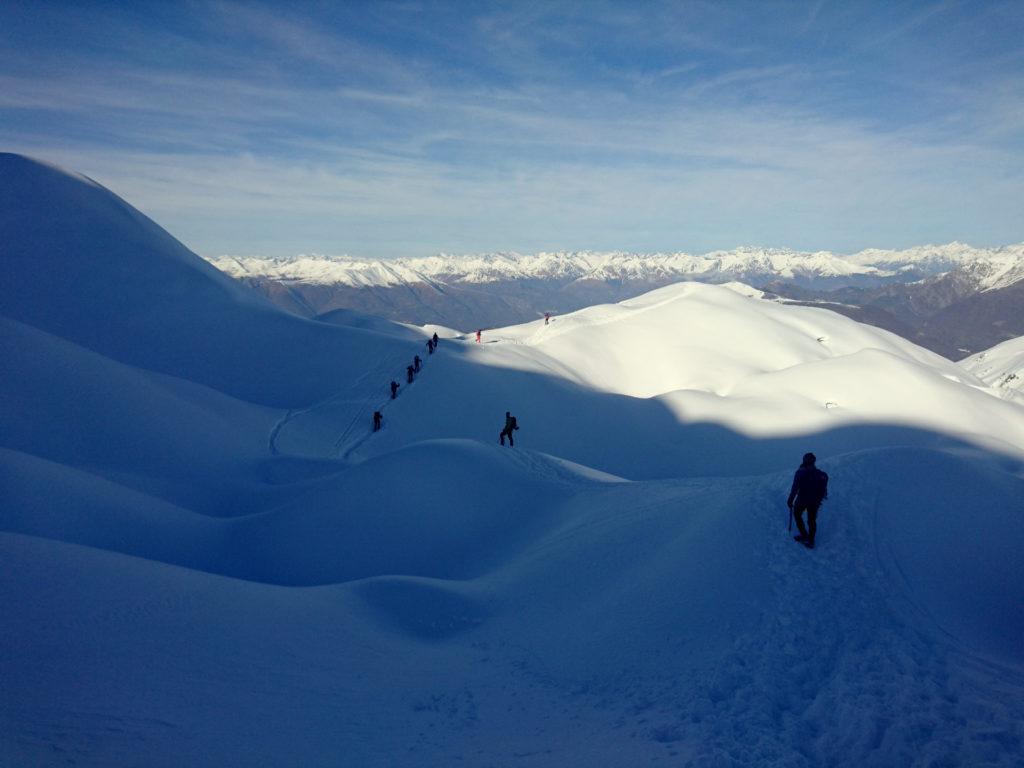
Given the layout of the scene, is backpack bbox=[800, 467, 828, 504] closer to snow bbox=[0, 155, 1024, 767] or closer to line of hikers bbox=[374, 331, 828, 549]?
line of hikers bbox=[374, 331, 828, 549]

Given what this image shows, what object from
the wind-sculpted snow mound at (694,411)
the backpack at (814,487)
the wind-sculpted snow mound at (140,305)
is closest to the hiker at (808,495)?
the backpack at (814,487)

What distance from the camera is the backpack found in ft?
28.5

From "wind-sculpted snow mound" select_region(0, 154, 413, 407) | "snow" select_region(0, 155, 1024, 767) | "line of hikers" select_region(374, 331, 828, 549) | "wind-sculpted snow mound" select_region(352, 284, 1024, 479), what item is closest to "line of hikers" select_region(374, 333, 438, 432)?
"wind-sculpted snow mound" select_region(352, 284, 1024, 479)

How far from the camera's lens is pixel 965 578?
342 inches

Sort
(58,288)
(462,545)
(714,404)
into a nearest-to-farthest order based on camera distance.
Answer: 1. (462,545)
2. (714,404)
3. (58,288)

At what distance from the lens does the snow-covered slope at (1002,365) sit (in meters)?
74.6

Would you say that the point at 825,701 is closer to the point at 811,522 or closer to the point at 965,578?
the point at 811,522

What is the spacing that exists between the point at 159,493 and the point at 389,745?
13.5 m

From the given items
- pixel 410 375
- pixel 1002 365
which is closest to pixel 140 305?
pixel 410 375

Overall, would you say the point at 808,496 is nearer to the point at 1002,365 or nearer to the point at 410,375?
the point at 410,375

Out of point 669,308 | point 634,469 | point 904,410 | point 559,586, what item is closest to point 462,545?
point 559,586

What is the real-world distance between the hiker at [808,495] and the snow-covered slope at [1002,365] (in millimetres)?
77061

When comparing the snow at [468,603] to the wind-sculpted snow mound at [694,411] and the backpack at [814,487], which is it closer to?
the backpack at [814,487]

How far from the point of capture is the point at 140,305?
39062 mm
